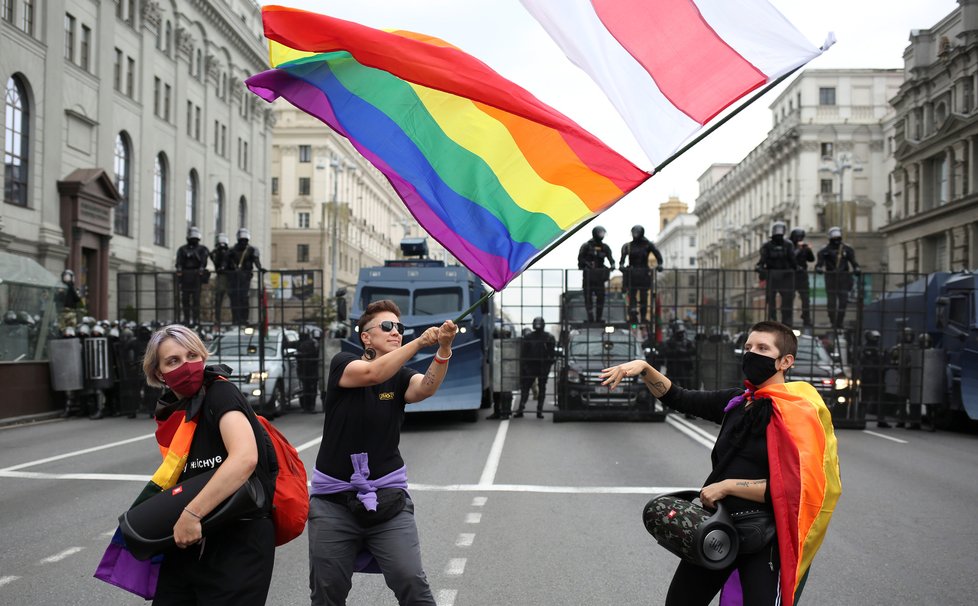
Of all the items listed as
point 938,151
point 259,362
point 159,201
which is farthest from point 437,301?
point 938,151

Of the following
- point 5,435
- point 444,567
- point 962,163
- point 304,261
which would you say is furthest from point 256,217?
point 444,567

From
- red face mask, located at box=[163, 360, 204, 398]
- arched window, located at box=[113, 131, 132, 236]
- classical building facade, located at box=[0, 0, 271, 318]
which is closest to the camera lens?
red face mask, located at box=[163, 360, 204, 398]

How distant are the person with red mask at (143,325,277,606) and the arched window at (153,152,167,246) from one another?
44.0m

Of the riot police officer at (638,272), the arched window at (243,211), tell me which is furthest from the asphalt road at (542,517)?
the arched window at (243,211)

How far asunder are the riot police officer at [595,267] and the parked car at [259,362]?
6.22 meters

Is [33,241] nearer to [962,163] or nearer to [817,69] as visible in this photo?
[962,163]

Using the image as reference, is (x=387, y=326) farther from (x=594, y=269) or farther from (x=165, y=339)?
(x=594, y=269)

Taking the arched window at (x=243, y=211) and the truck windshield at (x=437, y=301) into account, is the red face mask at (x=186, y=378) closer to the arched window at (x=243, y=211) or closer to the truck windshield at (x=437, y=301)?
the truck windshield at (x=437, y=301)

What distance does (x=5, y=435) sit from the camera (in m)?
16.2

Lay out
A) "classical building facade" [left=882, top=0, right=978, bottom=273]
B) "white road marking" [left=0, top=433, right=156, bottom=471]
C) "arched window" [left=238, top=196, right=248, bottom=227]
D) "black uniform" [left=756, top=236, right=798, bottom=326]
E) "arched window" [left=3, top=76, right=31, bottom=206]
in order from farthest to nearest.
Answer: "arched window" [left=238, top=196, right=248, bottom=227], "classical building facade" [left=882, top=0, right=978, bottom=273], "arched window" [left=3, top=76, right=31, bottom=206], "black uniform" [left=756, top=236, right=798, bottom=326], "white road marking" [left=0, top=433, right=156, bottom=471]

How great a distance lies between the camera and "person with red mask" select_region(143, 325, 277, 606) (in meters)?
3.54

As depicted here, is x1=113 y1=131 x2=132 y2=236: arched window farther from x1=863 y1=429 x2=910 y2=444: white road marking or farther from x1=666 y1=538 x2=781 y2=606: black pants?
x1=666 y1=538 x2=781 y2=606: black pants

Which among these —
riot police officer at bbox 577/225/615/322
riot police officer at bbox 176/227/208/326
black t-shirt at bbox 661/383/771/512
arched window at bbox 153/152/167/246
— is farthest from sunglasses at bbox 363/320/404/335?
arched window at bbox 153/152/167/246

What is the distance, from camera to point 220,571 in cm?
359
